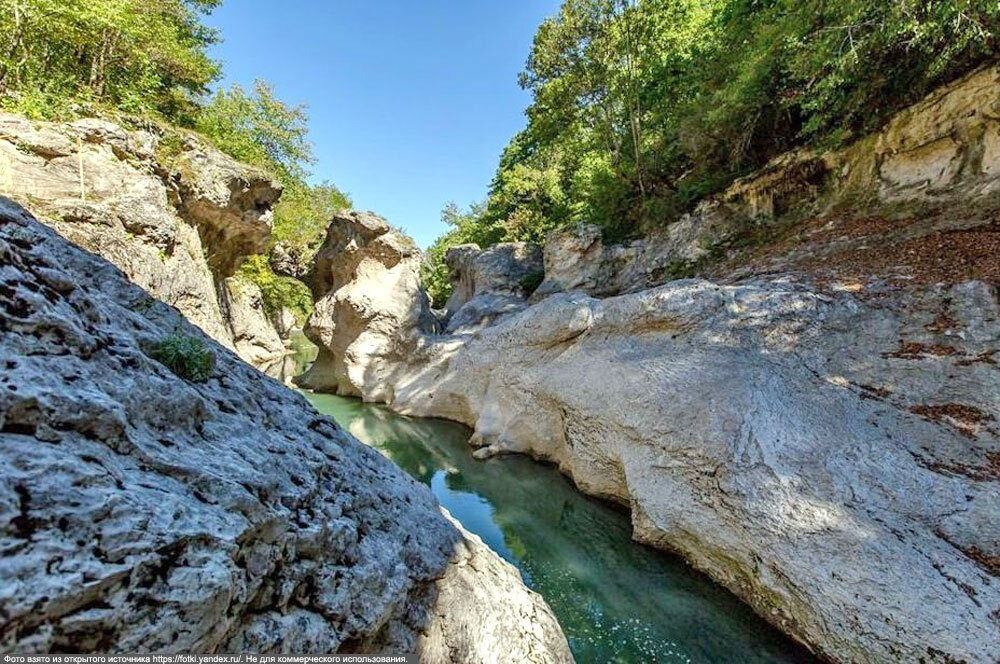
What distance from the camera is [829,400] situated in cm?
545

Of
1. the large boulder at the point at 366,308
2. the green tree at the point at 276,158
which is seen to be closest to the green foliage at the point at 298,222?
the green tree at the point at 276,158

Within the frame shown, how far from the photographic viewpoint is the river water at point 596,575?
4.21 m

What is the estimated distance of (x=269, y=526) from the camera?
229 cm

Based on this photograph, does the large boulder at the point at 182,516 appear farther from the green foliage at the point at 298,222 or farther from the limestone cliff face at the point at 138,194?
the green foliage at the point at 298,222

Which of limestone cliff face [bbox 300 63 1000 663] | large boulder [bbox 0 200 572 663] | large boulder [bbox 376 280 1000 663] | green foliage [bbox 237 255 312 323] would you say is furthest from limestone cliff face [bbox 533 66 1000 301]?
green foliage [bbox 237 255 312 323]

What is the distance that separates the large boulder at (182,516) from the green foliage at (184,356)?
0.20ft

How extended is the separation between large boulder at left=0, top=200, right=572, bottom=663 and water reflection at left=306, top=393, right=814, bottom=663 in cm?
126

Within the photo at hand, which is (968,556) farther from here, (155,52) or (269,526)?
(155,52)

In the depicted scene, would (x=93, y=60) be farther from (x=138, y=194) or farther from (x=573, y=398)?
(x=573, y=398)

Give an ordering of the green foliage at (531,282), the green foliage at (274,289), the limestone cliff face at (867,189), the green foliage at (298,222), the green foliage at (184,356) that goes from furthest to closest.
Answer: the green foliage at (298,222), the green foliage at (274,289), the green foliage at (531,282), the limestone cliff face at (867,189), the green foliage at (184,356)

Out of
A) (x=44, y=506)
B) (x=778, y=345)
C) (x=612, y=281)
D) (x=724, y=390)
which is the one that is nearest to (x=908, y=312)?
(x=778, y=345)

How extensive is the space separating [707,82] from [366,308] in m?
14.2

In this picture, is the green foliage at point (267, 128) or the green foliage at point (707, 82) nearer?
the green foliage at point (707, 82)

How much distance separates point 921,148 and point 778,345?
6214mm
